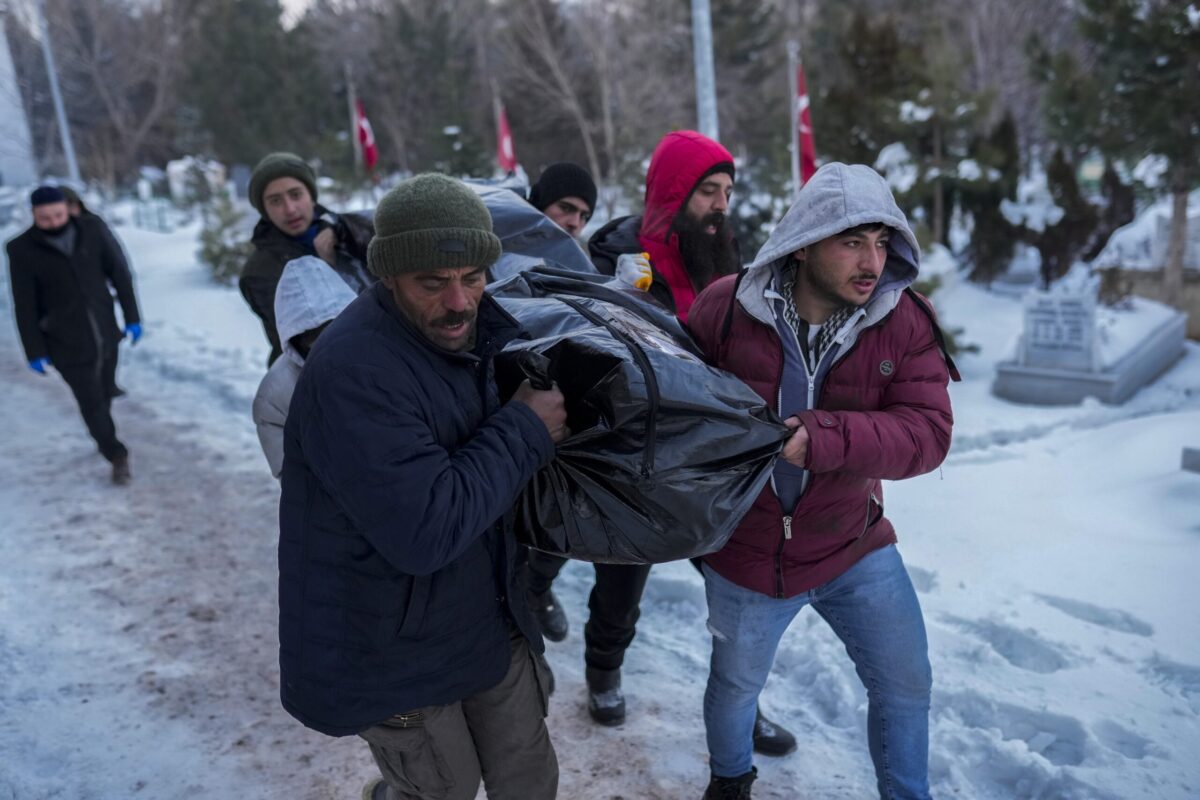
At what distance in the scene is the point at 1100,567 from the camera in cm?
399

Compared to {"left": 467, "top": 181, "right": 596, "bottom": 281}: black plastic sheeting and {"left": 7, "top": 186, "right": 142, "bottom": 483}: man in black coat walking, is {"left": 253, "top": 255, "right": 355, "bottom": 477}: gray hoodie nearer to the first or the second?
{"left": 467, "top": 181, "right": 596, "bottom": 281}: black plastic sheeting

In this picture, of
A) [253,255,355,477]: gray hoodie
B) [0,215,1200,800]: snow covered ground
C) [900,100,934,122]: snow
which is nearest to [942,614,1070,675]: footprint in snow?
[0,215,1200,800]: snow covered ground

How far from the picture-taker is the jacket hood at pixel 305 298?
256cm

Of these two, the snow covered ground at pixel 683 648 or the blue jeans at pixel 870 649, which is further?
the snow covered ground at pixel 683 648

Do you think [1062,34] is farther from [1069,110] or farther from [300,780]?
[300,780]

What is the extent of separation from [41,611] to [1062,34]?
91.8 feet

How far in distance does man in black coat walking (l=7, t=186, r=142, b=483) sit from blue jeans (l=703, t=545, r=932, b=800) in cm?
495

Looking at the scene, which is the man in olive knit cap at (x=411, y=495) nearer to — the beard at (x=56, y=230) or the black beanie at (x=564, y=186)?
the black beanie at (x=564, y=186)

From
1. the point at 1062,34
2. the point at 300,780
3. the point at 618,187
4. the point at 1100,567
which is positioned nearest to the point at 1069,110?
the point at 618,187

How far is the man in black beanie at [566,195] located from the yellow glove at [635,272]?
83cm

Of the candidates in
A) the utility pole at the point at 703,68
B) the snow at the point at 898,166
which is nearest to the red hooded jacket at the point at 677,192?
the utility pole at the point at 703,68

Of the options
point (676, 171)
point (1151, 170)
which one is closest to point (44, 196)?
point (676, 171)

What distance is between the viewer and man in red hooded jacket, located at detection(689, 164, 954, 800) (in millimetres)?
2123

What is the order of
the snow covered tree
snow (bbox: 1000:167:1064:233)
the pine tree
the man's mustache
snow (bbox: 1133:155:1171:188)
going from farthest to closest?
the pine tree → snow (bbox: 1000:167:1064:233) → snow (bbox: 1133:155:1171:188) → the snow covered tree → the man's mustache
